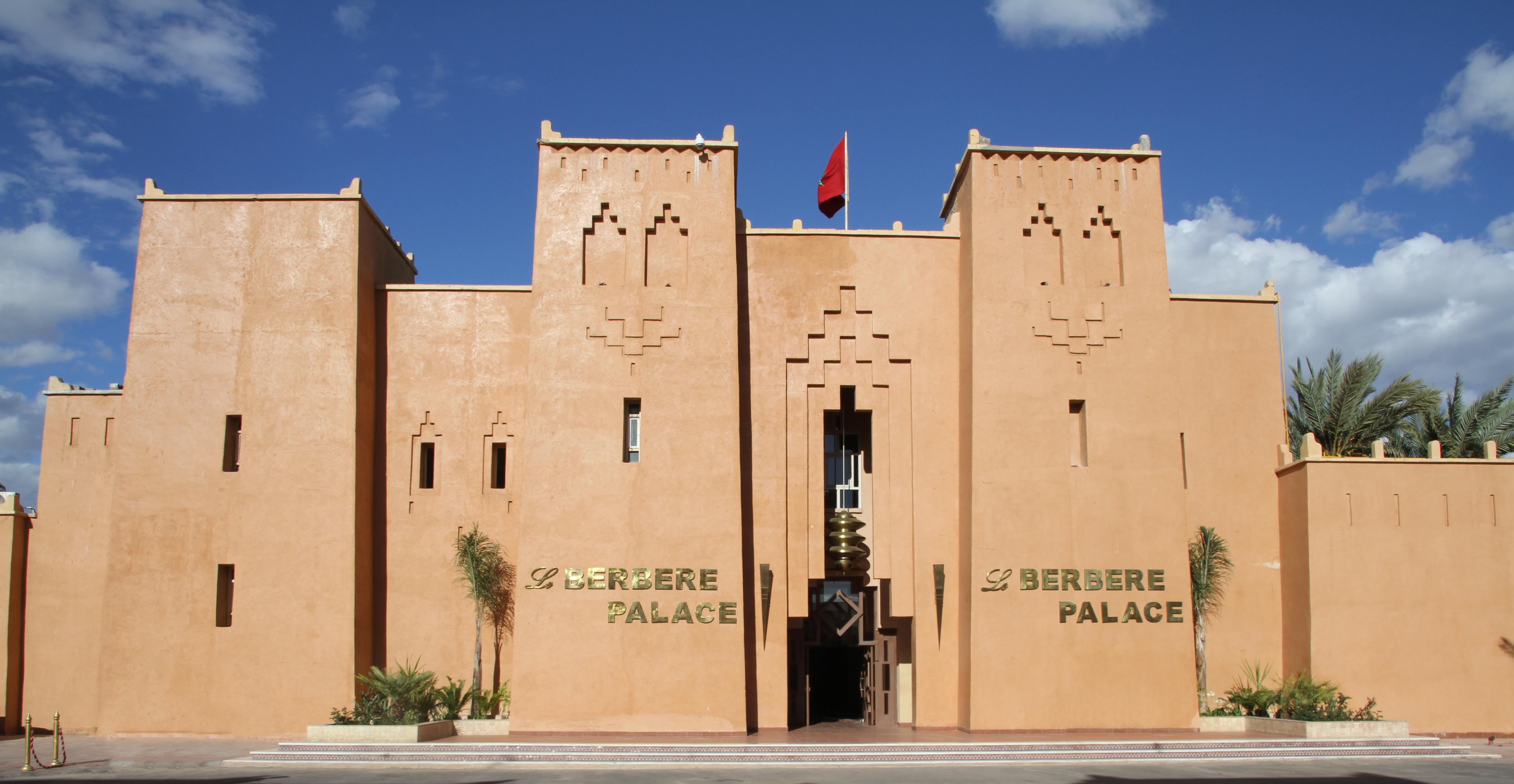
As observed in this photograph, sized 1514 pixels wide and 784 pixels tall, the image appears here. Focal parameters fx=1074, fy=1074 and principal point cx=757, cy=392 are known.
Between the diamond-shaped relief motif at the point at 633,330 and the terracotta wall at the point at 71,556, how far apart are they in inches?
359

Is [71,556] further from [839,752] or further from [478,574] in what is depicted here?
[839,752]

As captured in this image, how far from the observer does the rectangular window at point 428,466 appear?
20.3 m

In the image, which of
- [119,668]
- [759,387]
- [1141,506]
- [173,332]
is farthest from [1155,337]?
[119,668]

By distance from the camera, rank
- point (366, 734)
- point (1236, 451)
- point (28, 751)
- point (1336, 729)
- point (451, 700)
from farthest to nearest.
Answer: point (1236, 451), point (451, 700), point (1336, 729), point (366, 734), point (28, 751)

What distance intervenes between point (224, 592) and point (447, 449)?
4.63 m

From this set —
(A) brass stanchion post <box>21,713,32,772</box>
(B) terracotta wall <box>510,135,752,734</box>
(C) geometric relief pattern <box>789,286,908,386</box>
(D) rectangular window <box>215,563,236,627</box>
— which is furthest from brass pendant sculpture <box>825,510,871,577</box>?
(A) brass stanchion post <box>21,713,32,772</box>

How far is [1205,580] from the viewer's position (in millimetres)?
19891

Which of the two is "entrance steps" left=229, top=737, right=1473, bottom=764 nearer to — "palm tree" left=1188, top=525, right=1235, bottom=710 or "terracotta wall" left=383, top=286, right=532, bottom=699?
"palm tree" left=1188, top=525, right=1235, bottom=710

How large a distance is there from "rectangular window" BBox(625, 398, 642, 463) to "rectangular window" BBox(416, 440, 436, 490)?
376 centimetres

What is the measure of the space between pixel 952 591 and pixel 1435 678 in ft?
28.3

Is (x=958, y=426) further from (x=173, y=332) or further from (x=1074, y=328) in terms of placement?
(x=173, y=332)

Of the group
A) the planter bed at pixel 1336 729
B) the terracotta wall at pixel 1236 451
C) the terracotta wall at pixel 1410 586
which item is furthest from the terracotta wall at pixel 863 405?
the terracotta wall at pixel 1410 586

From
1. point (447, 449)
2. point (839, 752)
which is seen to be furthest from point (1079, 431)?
point (447, 449)

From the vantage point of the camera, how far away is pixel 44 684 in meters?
20.2
